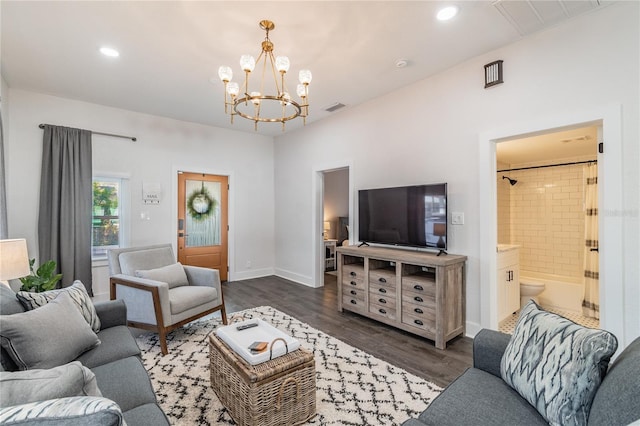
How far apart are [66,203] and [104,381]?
11.5 feet

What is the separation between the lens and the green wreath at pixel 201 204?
5262 millimetres

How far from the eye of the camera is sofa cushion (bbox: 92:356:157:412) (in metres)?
1.37

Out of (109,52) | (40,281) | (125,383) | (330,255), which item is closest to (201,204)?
(40,281)

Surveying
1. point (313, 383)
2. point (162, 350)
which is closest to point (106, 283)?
point (162, 350)

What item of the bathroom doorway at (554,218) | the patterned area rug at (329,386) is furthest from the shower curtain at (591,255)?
the patterned area rug at (329,386)

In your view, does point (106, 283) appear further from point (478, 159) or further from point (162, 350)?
point (478, 159)

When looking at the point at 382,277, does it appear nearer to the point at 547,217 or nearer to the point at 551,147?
the point at 551,147

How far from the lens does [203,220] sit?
5.38 metres

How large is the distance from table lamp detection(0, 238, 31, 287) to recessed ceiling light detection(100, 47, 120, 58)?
1.90 metres

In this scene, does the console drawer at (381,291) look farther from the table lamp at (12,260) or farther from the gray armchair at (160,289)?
the table lamp at (12,260)

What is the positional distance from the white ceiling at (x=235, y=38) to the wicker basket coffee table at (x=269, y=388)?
2.50 metres

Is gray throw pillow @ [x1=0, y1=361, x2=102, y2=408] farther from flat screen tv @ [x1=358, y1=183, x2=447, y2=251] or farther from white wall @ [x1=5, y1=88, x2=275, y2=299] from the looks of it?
white wall @ [x1=5, y1=88, x2=275, y2=299]

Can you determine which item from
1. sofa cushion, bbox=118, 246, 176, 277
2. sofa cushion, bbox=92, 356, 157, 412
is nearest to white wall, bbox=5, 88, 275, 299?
sofa cushion, bbox=118, 246, 176, 277

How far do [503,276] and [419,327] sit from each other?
1.23 m
